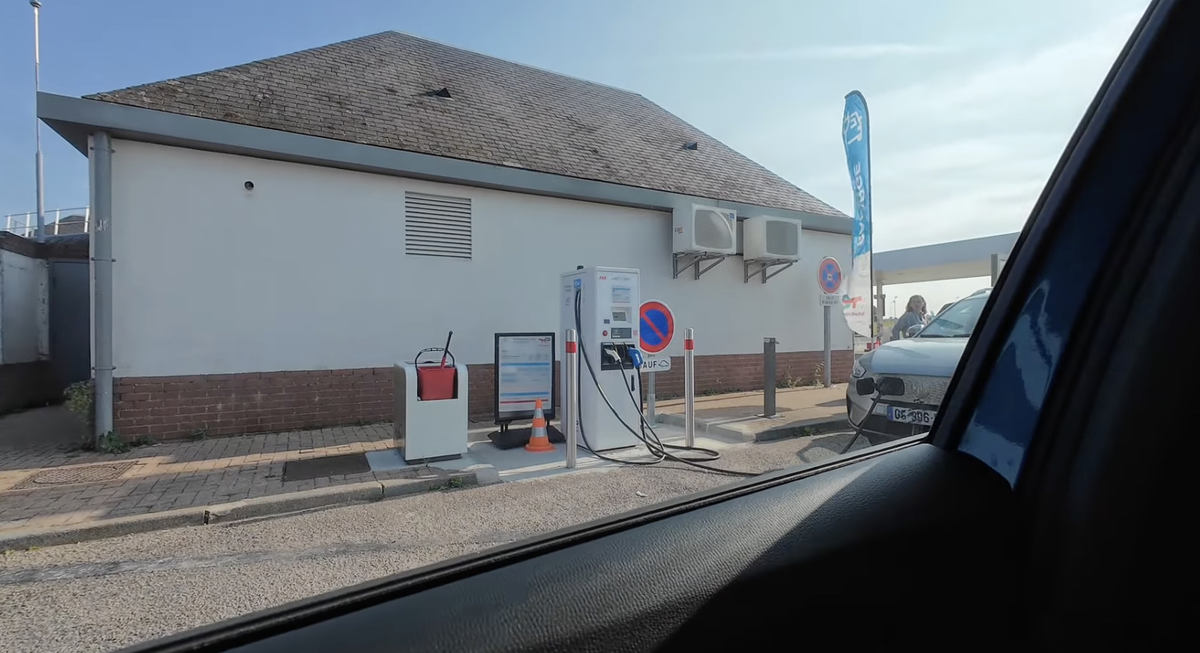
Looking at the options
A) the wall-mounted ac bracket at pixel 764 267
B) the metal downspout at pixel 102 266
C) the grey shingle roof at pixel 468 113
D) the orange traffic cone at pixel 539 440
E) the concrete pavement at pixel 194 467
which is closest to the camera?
the concrete pavement at pixel 194 467

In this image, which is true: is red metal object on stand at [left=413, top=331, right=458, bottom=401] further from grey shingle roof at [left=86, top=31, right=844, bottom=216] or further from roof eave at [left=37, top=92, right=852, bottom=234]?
grey shingle roof at [left=86, top=31, right=844, bottom=216]

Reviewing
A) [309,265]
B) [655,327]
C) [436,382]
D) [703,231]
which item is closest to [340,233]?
[309,265]

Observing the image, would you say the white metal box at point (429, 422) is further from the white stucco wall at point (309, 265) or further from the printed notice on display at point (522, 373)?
the white stucco wall at point (309, 265)

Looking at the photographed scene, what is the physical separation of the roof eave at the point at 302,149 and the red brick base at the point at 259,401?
296cm

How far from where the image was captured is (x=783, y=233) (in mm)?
10969

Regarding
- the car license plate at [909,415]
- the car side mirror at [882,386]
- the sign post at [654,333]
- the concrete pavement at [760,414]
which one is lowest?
the concrete pavement at [760,414]

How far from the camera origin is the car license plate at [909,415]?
3828 mm

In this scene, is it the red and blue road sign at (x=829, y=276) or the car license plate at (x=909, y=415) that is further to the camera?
the red and blue road sign at (x=829, y=276)

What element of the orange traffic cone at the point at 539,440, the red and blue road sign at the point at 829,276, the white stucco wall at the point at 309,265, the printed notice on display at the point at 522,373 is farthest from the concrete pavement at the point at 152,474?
the red and blue road sign at the point at 829,276

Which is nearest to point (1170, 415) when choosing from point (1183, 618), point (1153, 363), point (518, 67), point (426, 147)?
point (1153, 363)

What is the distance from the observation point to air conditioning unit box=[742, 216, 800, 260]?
10836 millimetres

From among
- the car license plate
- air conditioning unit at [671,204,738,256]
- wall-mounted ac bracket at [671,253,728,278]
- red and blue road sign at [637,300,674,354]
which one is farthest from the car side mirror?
wall-mounted ac bracket at [671,253,728,278]

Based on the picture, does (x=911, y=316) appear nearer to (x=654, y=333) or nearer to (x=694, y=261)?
(x=694, y=261)

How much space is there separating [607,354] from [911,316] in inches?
212
